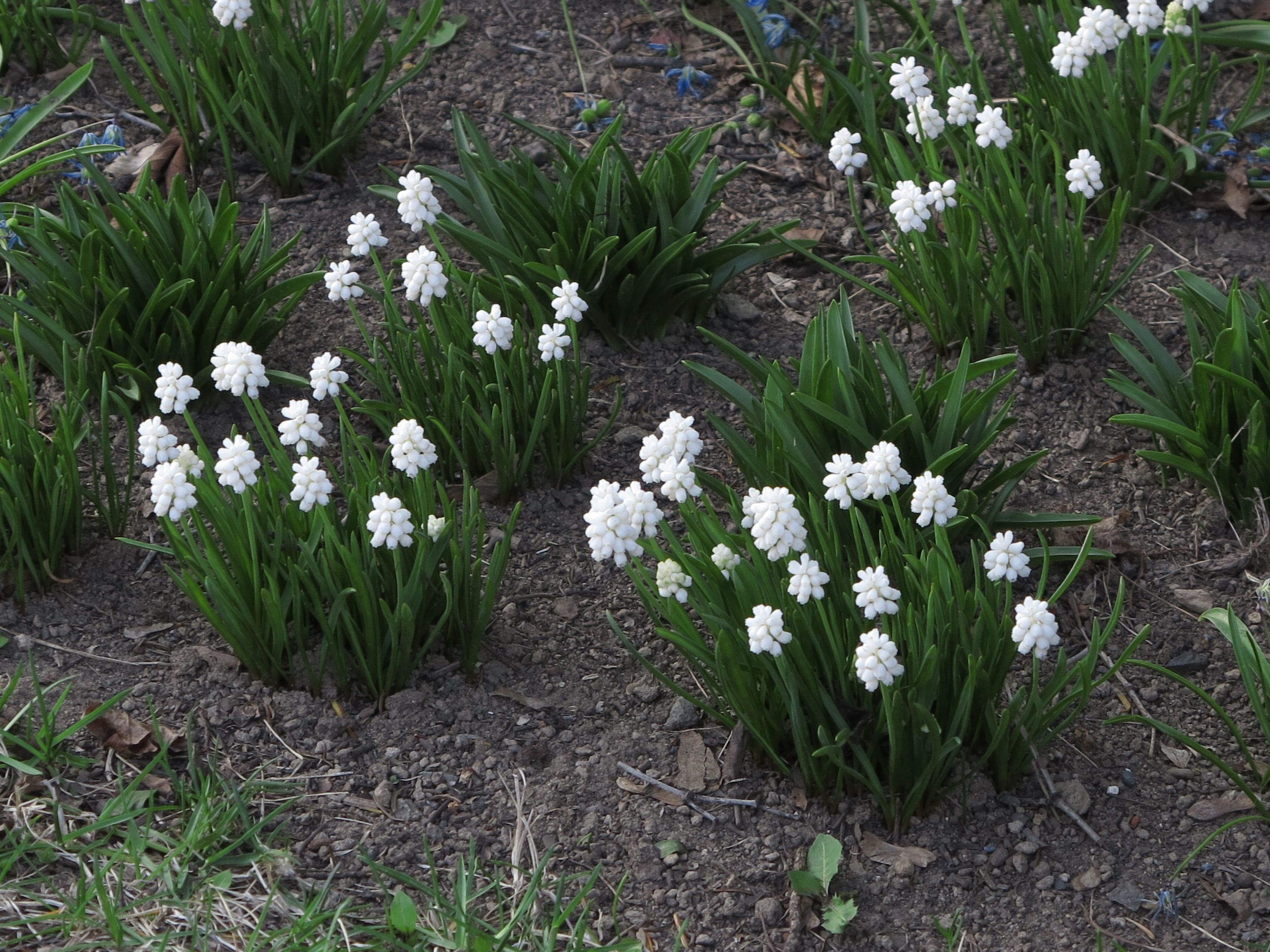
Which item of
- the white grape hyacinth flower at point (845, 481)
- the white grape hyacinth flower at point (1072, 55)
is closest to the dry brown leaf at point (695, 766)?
the white grape hyacinth flower at point (845, 481)

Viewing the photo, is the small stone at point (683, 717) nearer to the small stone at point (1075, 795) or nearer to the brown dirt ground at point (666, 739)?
the brown dirt ground at point (666, 739)

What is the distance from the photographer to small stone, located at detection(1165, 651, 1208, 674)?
2.90 metres

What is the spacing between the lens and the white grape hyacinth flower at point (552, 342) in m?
2.86

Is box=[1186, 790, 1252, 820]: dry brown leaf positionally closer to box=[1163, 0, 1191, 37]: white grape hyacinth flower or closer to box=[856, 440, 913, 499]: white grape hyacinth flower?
box=[856, 440, 913, 499]: white grape hyacinth flower

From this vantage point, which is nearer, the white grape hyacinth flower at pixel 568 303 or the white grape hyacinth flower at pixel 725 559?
the white grape hyacinth flower at pixel 725 559

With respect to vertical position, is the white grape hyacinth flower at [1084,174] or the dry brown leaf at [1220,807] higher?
the white grape hyacinth flower at [1084,174]

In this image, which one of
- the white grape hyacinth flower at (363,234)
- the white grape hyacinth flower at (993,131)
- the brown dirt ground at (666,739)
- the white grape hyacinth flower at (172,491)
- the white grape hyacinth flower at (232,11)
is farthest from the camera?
the white grape hyacinth flower at (232,11)

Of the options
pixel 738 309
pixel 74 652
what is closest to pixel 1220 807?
pixel 738 309

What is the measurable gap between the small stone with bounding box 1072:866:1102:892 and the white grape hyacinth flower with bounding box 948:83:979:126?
1904 millimetres

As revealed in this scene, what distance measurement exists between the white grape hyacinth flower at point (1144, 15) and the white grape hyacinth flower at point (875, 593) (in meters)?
1.96

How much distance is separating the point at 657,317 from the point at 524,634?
114 centimetres

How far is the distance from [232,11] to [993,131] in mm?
2087

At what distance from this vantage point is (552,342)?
9.43 feet

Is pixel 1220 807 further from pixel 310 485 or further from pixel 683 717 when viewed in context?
pixel 310 485
